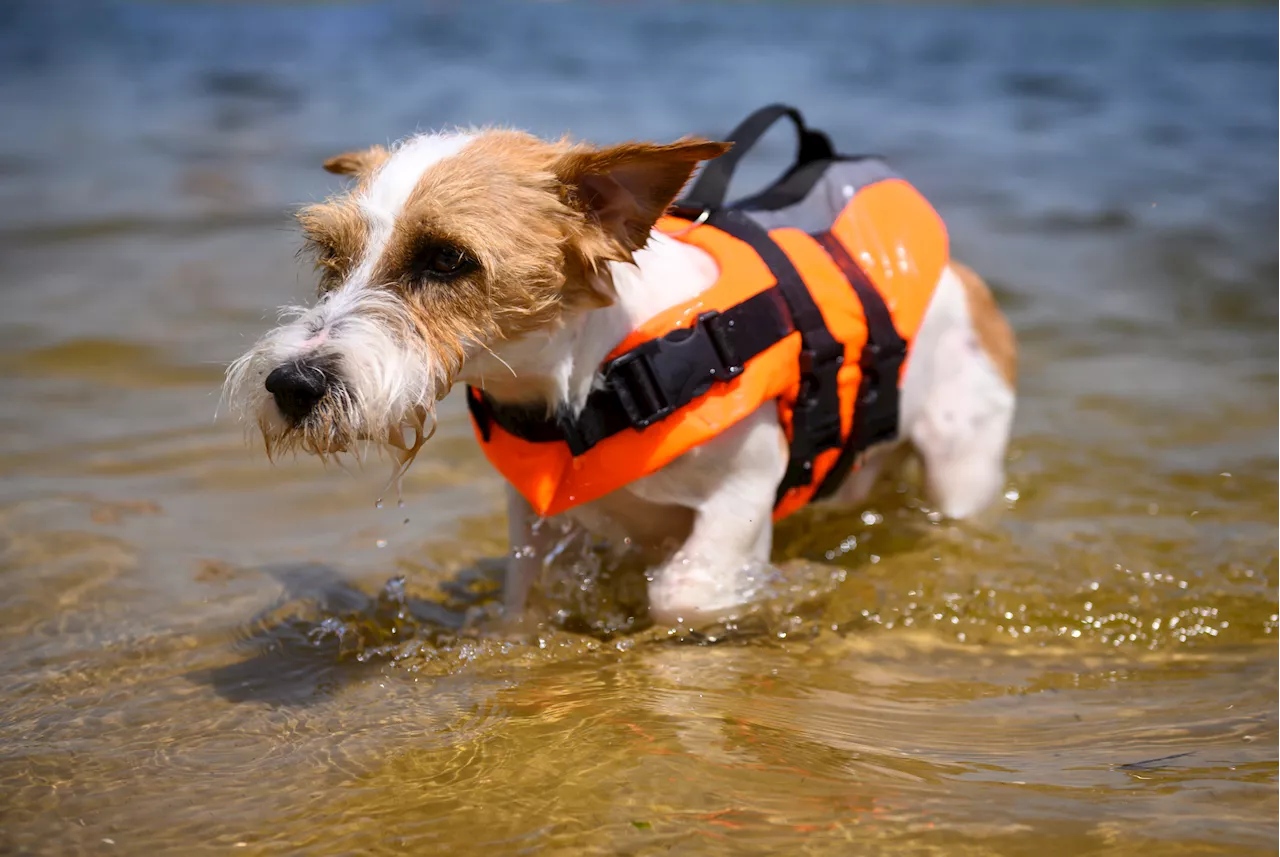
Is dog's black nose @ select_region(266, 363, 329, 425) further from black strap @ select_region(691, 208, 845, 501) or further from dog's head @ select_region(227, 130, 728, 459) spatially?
black strap @ select_region(691, 208, 845, 501)

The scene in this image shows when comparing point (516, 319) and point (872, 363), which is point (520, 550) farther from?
point (872, 363)

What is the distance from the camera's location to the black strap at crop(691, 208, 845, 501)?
4.04 metres

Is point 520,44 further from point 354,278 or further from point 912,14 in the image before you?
point 354,278

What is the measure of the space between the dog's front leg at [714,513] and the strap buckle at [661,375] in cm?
23

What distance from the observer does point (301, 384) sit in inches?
118

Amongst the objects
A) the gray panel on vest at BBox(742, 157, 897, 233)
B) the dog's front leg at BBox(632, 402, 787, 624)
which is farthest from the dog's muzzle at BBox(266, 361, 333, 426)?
the gray panel on vest at BBox(742, 157, 897, 233)

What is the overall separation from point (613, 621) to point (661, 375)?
1006 millimetres

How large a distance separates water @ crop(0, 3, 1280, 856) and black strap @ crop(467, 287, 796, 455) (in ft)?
2.34

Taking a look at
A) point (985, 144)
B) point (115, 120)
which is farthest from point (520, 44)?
point (985, 144)

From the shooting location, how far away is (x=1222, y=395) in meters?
6.96

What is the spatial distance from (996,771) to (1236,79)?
2001 cm

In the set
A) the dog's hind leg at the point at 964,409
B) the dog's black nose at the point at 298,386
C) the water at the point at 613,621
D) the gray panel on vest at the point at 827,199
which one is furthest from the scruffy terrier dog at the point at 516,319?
the dog's hind leg at the point at 964,409

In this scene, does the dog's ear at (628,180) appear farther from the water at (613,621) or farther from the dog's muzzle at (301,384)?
the water at (613,621)

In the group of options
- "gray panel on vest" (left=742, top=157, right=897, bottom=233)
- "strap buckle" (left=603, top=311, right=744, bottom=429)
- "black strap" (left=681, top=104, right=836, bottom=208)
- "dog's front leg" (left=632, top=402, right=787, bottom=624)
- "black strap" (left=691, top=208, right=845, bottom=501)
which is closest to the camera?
"strap buckle" (left=603, top=311, right=744, bottom=429)
